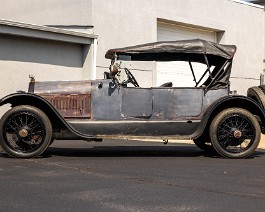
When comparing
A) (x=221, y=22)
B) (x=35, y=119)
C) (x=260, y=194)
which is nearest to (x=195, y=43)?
(x=35, y=119)

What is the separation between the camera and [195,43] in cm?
905

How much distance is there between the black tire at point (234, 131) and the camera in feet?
28.2

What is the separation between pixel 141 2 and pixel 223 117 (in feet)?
34.5

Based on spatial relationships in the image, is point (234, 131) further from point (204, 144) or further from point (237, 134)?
point (204, 144)

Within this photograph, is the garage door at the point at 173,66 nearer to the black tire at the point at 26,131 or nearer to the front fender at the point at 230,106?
the front fender at the point at 230,106

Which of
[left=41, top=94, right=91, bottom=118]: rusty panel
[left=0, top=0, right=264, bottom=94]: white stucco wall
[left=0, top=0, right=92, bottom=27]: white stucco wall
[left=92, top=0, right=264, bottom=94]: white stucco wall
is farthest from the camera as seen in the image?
[left=92, top=0, right=264, bottom=94]: white stucco wall

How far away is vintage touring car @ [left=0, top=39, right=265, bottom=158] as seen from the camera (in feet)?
27.1

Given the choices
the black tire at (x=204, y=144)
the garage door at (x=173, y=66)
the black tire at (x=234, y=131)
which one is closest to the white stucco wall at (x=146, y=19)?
the garage door at (x=173, y=66)

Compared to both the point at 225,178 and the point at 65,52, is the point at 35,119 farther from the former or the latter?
the point at 65,52

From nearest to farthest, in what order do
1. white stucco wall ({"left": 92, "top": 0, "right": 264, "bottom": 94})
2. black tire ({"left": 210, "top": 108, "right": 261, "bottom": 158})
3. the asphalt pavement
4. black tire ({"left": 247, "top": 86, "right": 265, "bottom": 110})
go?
the asphalt pavement, black tire ({"left": 210, "top": 108, "right": 261, "bottom": 158}), black tire ({"left": 247, "top": 86, "right": 265, "bottom": 110}), white stucco wall ({"left": 92, "top": 0, "right": 264, "bottom": 94})

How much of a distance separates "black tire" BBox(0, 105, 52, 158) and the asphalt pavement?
229 mm

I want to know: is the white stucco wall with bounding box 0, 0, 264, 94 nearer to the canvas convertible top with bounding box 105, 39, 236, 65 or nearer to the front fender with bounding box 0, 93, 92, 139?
the canvas convertible top with bounding box 105, 39, 236, 65

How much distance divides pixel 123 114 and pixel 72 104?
913 mm

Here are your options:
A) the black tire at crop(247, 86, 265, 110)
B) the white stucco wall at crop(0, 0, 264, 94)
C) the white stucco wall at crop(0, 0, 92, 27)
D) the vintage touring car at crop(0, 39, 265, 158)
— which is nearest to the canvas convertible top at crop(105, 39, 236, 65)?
the vintage touring car at crop(0, 39, 265, 158)
